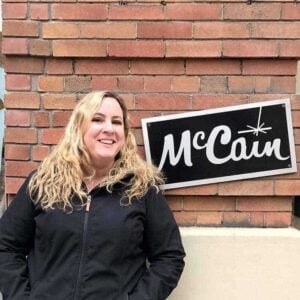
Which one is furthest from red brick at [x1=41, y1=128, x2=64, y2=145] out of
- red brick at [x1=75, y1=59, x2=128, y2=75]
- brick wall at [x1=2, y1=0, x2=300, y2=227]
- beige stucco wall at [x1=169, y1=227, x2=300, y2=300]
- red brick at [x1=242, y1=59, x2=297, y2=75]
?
red brick at [x1=242, y1=59, x2=297, y2=75]

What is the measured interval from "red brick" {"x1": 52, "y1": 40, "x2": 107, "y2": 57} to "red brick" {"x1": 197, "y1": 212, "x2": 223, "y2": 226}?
101 centimetres

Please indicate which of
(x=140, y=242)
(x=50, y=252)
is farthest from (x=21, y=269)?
(x=140, y=242)

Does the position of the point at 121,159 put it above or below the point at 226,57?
below

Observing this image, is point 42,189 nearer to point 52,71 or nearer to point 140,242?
point 140,242

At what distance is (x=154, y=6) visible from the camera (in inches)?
99.0

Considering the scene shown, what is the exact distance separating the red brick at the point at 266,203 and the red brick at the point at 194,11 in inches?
38.3

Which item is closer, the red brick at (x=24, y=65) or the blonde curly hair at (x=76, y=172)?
the blonde curly hair at (x=76, y=172)

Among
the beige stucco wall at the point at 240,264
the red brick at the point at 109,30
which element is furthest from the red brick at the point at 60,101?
the beige stucco wall at the point at 240,264

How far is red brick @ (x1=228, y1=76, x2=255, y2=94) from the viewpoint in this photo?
2564mm

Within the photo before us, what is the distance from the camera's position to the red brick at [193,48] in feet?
8.25

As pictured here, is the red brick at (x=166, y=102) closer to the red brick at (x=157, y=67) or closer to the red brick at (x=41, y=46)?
the red brick at (x=157, y=67)

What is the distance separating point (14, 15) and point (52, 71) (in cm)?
34

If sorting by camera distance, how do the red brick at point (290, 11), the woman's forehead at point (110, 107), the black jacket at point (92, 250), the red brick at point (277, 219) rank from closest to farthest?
the black jacket at point (92, 250), the woman's forehead at point (110, 107), the red brick at point (290, 11), the red brick at point (277, 219)

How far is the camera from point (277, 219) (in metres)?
2.61
